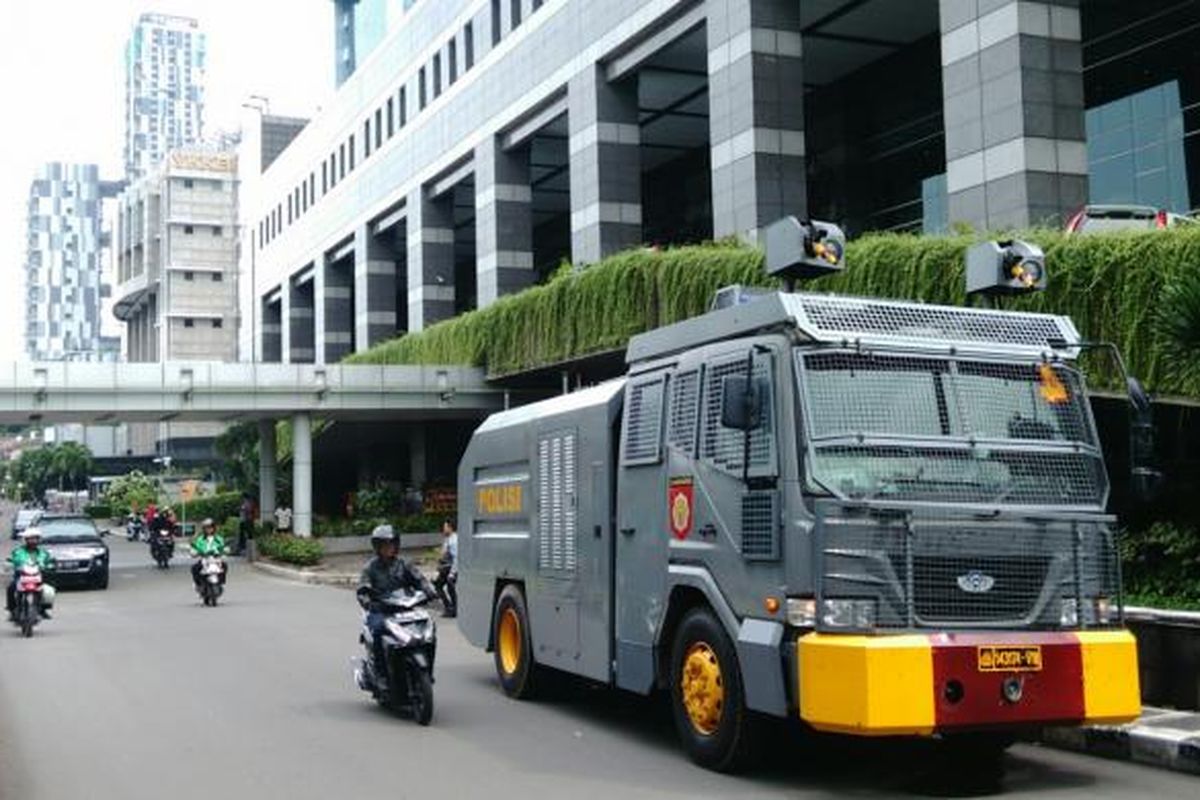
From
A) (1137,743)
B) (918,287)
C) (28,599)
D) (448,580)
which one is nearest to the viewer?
(1137,743)

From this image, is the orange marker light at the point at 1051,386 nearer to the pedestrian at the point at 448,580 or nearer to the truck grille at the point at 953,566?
the truck grille at the point at 953,566

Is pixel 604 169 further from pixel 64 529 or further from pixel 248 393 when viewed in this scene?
pixel 64 529

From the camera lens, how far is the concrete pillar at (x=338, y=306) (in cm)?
6219

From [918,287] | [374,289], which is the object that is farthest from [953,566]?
[374,289]

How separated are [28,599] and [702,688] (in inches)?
546

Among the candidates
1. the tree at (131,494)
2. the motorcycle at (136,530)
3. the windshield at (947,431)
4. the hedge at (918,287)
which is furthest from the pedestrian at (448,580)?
the tree at (131,494)

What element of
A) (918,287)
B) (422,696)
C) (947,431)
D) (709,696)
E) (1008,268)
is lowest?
(422,696)

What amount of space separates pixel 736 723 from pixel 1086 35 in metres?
26.8

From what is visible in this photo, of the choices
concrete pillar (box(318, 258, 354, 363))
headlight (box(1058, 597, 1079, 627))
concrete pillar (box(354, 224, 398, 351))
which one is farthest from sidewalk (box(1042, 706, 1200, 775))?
concrete pillar (box(318, 258, 354, 363))

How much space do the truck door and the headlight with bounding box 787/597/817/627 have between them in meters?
1.66

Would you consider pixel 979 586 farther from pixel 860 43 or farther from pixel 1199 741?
pixel 860 43

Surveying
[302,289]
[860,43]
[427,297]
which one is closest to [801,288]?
[860,43]

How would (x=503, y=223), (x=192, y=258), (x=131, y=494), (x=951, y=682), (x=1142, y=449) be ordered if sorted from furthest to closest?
1. (x=192, y=258)
2. (x=131, y=494)
3. (x=503, y=223)
4. (x=1142, y=449)
5. (x=951, y=682)

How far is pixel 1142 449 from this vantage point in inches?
318
